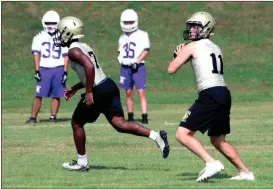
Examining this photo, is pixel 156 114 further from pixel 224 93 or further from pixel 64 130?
pixel 224 93

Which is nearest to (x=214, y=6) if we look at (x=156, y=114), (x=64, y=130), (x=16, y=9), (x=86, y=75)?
(x=16, y=9)

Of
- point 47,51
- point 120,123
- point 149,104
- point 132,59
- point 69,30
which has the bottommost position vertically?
point 149,104

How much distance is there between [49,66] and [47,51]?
0.34 m

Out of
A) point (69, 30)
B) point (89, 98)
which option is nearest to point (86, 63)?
point (89, 98)

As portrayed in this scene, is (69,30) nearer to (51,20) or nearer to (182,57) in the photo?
(182,57)

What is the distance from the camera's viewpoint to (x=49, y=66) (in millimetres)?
21047

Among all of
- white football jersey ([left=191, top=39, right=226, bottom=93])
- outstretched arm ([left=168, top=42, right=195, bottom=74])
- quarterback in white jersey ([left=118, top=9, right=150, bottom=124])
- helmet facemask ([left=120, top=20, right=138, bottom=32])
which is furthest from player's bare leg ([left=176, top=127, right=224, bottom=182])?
helmet facemask ([left=120, top=20, right=138, bottom=32])

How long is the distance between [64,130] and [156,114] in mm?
4766

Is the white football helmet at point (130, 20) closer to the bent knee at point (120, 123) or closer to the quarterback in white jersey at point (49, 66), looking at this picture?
the quarterback in white jersey at point (49, 66)

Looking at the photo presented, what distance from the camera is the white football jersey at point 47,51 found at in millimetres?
20891

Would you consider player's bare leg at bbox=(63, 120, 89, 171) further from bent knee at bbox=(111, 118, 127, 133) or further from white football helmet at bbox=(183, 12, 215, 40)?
white football helmet at bbox=(183, 12, 215, 40)

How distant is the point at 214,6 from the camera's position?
3841cm

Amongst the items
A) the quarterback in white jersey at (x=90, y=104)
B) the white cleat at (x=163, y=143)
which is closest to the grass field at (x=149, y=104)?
the white cleat at (x=163, y=143)

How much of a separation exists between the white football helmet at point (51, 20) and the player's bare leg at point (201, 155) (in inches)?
386
